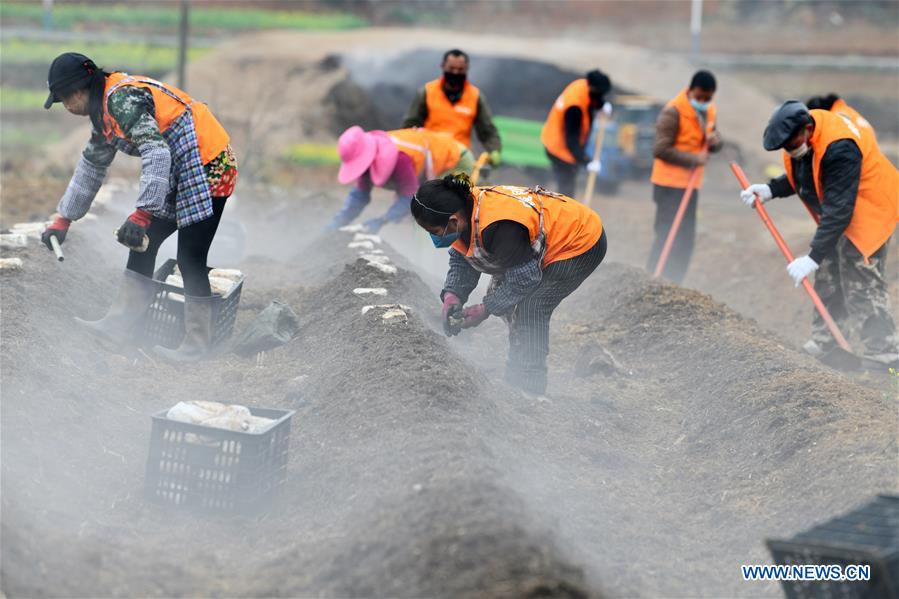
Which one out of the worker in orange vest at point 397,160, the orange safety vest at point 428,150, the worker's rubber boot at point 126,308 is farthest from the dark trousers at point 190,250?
the orange safety vest at point 428,150

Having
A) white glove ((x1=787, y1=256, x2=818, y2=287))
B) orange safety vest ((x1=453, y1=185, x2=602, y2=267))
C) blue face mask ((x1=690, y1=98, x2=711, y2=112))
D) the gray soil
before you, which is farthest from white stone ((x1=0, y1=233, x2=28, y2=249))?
blue face mask ((x1=690, y1=98, x2=711, y2=112))

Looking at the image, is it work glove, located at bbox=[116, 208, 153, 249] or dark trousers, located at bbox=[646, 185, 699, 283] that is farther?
dark trousers, located at bbox=[646, 185, 699, 283]

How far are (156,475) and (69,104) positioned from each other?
6.92 ft

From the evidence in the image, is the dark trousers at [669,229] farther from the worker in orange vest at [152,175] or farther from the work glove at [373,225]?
the worker in orange vest at [152,175]

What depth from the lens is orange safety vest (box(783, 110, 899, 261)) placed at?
7254 mm

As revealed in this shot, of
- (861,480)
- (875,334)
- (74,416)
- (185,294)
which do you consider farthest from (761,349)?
(74,416)

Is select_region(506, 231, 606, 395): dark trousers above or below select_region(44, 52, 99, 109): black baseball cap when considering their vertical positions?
below

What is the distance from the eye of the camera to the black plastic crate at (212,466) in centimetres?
476

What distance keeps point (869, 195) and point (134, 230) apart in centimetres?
466

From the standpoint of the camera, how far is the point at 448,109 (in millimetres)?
9445

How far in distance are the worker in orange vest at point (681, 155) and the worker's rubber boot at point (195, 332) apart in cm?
441

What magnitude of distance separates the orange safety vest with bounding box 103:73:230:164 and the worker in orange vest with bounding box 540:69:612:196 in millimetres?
4296

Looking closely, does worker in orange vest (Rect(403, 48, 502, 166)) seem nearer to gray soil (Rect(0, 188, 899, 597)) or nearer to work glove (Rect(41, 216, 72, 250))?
gray soil (Rect(0, 188, 899, 597))

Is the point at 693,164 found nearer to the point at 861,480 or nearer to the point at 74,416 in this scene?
the point at 861,480
